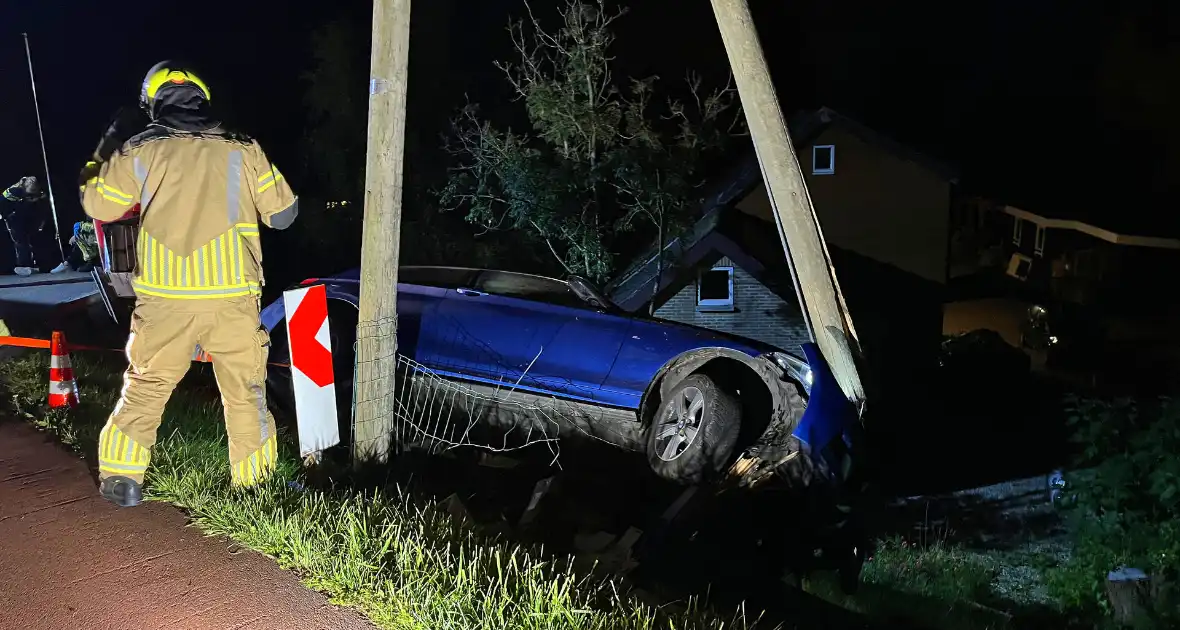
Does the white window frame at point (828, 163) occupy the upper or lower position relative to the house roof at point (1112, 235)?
upper

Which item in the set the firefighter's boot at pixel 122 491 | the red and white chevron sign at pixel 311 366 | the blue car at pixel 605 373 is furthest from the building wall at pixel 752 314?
the firefighter's boot at pixel 122 491

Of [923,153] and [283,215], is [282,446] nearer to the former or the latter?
[283,215]

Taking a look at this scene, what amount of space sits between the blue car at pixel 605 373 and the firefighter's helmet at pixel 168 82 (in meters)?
3.12

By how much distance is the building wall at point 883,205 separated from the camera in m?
16.9

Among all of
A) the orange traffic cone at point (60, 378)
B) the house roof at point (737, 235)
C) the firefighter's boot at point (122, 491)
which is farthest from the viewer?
the house roof at point (737, 235)

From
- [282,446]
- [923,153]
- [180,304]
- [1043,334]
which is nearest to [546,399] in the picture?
[282,446]

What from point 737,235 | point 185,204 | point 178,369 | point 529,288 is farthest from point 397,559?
point 737,235

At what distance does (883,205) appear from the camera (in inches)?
676

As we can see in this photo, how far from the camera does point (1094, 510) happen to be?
23.4 feet

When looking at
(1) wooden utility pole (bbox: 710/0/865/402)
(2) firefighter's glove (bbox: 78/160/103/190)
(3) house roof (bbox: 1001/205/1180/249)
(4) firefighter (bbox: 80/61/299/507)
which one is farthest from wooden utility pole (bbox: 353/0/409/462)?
(3) house roof (bbox: 1001/205/1180/249)

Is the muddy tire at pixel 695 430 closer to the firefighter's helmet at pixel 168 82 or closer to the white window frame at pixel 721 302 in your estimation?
the firefighter's helmet at pixel 168 82

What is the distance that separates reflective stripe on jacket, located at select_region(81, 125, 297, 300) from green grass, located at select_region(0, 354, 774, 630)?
3.15 ft

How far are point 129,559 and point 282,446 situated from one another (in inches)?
61.1

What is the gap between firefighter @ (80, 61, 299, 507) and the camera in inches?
137
